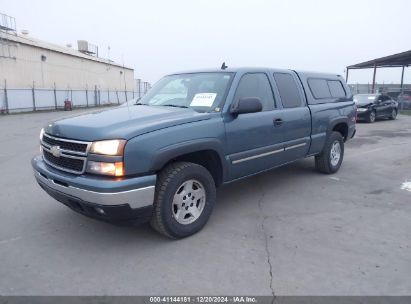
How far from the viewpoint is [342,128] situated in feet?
22.6

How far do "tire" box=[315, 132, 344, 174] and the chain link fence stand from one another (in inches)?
502

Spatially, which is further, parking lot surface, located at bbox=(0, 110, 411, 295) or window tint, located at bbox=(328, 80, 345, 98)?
window tint, located at bbox=(328, 80, 345, 98)

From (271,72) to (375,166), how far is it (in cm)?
382

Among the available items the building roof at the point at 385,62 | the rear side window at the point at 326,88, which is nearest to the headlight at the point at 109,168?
the rear side window at the point at 326,88

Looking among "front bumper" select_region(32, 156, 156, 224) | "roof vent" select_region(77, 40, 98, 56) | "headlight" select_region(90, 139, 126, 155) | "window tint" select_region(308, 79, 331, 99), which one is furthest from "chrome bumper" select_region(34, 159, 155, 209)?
"roof vent" select_region(77, 40, 98, 56)

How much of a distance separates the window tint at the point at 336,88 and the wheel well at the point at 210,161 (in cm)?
337

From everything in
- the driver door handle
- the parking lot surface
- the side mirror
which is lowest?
the parking lot surface

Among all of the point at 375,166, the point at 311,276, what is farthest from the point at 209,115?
the point at 375,166

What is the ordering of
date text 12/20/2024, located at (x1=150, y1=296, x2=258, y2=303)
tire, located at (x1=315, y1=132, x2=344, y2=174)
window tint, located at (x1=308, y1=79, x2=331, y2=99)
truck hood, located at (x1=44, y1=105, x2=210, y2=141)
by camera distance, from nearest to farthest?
date text 12/20/2024, located at (x1=150, y1=296, x2=258, y2=303)
truck hood, located at (x1=44, y1=105, x2=210, y2=141)
window tint, located at (x1=308, y1=79, x2=331, y2=99)
tire, located at (x1=315, y1=132, x2=344, y2=174)

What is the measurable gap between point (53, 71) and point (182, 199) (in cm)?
3253

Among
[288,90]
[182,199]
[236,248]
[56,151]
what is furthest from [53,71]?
[236,248]

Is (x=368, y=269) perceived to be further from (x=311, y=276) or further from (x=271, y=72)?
(x=271, y=72)

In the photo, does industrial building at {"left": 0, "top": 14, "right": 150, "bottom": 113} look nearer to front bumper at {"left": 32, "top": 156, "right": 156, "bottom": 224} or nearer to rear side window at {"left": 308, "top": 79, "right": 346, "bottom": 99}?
rear side window at {"left": 308, "top": 79, "right": 346, "bottom": 99}

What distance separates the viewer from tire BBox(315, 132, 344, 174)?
631cm
